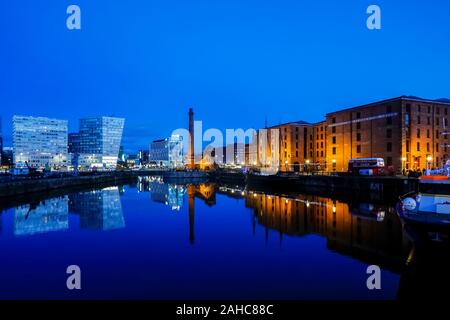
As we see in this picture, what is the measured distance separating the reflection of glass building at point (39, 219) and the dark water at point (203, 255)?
0.32ft

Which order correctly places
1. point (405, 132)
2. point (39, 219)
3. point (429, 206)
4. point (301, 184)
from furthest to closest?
point (301, 184), point (405, 132), point (39, 219), point (429, 206)

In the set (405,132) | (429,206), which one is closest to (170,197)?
(429,206)

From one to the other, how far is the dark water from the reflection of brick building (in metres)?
0.08

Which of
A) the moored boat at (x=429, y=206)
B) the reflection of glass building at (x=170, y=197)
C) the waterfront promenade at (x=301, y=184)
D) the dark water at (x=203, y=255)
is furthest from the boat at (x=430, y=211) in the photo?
the reflection of glass building at (x=170, y=197)

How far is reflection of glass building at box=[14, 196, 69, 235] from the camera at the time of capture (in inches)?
1051

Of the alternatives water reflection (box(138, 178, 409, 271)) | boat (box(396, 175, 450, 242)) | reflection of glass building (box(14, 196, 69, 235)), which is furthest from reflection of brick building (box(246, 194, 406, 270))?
reflection of glass building (box(14, 196, 69, 235))

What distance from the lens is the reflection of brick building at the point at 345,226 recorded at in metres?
19.8

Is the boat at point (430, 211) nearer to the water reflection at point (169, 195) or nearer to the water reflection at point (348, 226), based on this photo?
the water reflection at point (348, 226)

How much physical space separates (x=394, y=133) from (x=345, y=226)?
4601cm

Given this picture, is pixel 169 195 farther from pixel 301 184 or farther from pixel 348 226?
pixel 348 226

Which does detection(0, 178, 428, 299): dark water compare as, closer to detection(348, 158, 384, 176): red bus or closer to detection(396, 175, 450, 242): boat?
detection(396, 175, 450, 242): boat

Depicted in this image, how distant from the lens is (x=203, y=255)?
18750 mm
